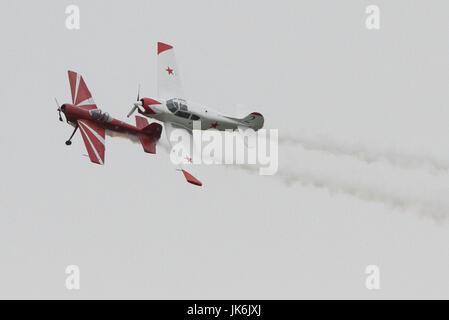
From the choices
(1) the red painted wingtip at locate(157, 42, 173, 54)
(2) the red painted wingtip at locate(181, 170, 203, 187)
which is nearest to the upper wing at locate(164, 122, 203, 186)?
(2) the red painted wingtip at locate(181, 170, 203, 187)

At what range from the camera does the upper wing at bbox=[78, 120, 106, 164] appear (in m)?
48.6

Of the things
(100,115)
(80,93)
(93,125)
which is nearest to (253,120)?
(100,115)

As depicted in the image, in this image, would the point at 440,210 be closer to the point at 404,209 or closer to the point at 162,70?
the point at 404,209

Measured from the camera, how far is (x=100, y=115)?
1954 inches

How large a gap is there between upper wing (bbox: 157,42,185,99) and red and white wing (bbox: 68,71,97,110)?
130 inches

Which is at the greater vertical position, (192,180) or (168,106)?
(168,106)

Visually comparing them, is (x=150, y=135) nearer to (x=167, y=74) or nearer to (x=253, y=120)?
(x=167, y=74)

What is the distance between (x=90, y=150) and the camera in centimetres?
4866

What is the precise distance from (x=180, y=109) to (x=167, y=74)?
9.35 feet

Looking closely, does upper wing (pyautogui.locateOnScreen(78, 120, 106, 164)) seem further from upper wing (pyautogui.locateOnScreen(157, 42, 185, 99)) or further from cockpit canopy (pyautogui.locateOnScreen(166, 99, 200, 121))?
upper wing (pyautogui.locateOnScreen(157, 42, 185, 99))

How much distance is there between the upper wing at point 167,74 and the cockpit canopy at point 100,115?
2947 millimetres

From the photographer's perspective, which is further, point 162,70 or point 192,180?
point 162,70

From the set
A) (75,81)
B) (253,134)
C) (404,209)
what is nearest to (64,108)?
(75,81)

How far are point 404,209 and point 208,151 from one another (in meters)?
9.11
